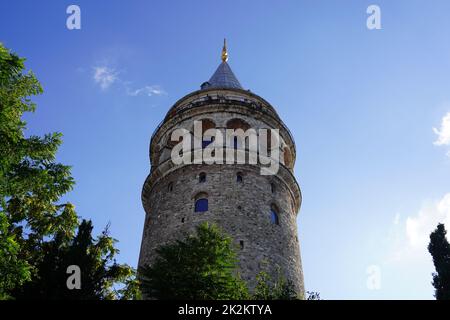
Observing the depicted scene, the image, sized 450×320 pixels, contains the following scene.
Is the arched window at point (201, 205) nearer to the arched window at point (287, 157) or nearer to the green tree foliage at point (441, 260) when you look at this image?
the arched window at point (287, 157)

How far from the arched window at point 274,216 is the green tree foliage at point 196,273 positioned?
23.2 ft

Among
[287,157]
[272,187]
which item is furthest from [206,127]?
[272,187]

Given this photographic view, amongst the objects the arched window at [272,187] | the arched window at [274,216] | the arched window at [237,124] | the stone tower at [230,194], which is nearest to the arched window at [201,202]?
the stone tower at [230,194]

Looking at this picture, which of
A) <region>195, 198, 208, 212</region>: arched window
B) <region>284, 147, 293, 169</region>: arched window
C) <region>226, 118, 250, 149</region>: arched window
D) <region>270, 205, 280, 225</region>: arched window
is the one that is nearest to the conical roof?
<region>226, 118, 250, 149</region>: arched window

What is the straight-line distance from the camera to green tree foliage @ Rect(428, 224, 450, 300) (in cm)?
1780

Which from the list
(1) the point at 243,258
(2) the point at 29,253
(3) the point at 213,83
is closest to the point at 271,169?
(1) the point at 243,258

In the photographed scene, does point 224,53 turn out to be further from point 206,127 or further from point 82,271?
point 82,271

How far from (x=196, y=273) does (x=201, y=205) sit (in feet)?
28.4

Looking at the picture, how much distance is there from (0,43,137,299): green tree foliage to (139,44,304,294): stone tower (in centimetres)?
730
